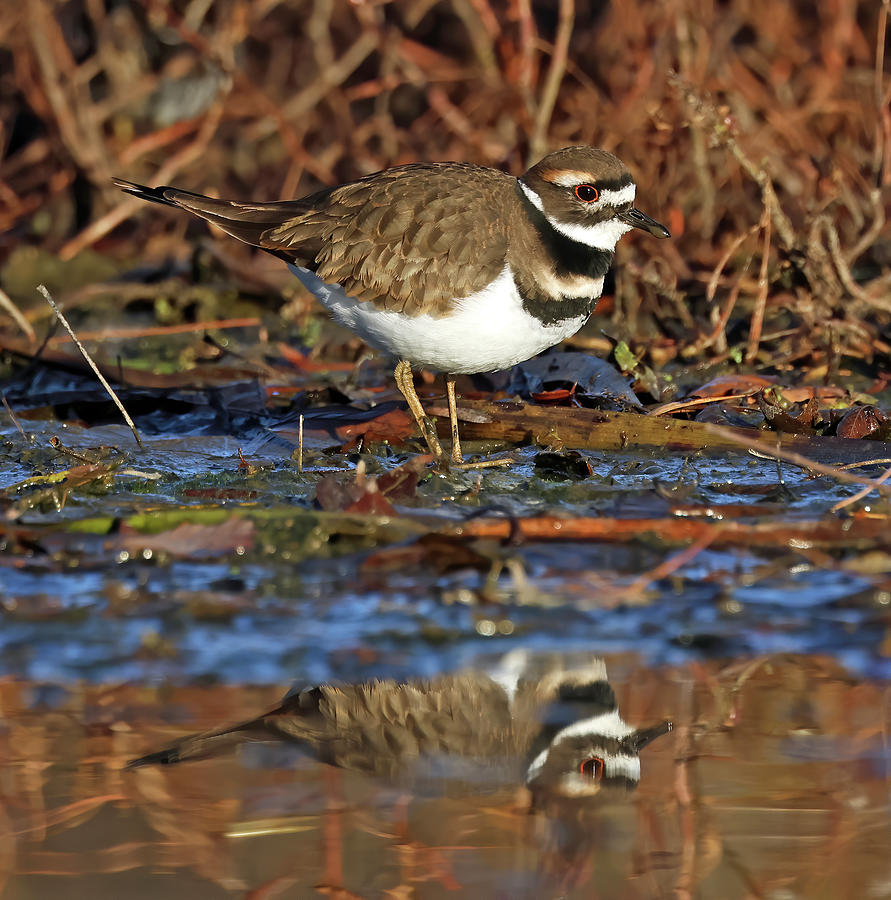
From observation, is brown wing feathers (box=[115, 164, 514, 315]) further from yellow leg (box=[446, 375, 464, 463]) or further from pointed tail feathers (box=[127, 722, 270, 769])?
pointed tail feathers (box=[127, 722, 270, 769])

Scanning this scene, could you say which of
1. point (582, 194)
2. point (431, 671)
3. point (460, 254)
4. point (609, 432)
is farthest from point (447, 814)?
point (582, 194)

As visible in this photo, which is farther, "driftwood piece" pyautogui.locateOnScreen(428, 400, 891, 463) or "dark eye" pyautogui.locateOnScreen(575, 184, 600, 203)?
"dark eye" pyautogui.locateOnScreen(575, 184, 600, 203)

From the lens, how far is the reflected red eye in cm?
272

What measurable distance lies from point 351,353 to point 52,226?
3.04 metres

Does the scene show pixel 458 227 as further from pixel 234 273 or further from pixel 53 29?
pixel 53 29

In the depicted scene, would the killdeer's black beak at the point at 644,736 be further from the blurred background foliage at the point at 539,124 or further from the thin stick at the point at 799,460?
the blurred background foliage at the point at 539,124

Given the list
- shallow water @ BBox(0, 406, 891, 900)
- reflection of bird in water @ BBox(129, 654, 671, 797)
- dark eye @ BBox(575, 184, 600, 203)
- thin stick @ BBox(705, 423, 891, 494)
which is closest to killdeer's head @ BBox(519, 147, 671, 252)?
dark eye @ BBox(575, 184, 600, 203)

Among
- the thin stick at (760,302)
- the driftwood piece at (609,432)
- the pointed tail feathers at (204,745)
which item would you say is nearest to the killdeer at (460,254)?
the driftwood piece at (609,432)

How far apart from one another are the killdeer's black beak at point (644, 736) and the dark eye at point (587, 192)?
2547 millimetres

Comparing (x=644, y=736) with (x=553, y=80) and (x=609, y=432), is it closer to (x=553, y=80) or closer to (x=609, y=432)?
(x=609, y=432)

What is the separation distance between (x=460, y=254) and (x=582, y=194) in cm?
58

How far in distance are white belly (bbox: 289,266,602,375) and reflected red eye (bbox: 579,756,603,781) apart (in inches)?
83.1

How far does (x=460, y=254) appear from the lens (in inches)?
185

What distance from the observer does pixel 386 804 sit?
2.60 m
